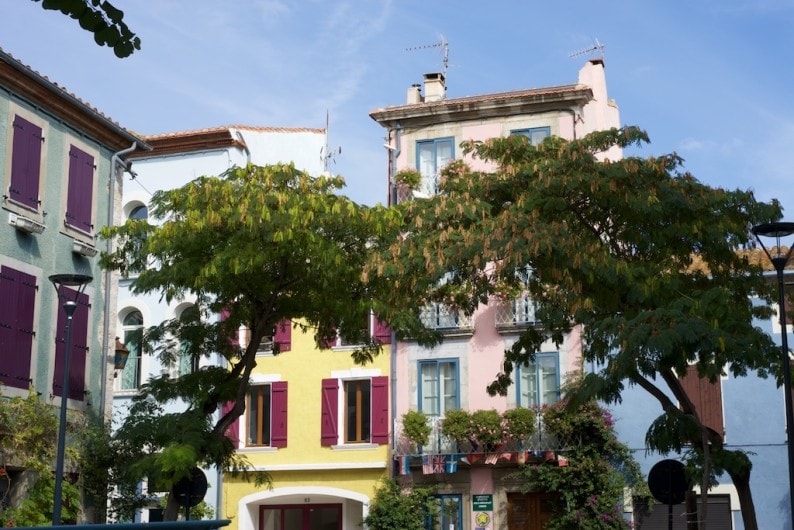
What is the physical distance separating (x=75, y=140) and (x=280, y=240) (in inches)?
245

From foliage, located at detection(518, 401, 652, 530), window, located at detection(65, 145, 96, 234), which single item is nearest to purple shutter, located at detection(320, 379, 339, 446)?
foliage, located at detection(518, 401, 652, 530)

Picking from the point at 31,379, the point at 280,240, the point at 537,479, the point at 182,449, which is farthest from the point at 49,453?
the point at 537,479

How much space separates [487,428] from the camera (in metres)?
33.1

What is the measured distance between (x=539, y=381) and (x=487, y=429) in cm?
209

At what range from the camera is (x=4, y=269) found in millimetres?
21750

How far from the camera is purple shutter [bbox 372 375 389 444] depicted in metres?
35.0

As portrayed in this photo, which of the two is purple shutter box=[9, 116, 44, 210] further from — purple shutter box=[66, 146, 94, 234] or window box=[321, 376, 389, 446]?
window box=[321, 376, 389, 446]

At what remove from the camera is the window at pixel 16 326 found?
2148cm

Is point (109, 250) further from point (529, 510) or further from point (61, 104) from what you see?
point (529, 510)

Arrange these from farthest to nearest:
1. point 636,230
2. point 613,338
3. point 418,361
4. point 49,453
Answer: point 418,361 < point 49,453 < point 636,230 < point 613,338

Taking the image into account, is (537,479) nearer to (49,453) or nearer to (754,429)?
(754,429)

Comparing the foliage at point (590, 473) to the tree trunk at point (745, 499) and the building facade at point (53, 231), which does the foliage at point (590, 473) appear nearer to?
the building facade at point (53, 231)

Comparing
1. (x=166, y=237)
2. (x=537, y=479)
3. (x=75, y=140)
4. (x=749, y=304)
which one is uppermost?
(x=75, y=140)

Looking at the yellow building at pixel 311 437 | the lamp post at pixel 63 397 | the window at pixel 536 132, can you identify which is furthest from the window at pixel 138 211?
the lamp post at pixel 63 397
